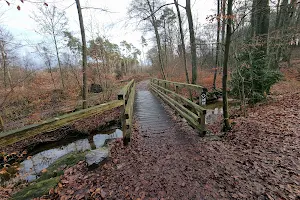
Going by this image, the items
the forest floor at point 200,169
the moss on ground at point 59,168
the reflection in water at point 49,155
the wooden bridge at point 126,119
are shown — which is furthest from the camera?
the reflection in water at point 49,155

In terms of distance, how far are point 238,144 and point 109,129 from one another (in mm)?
5824

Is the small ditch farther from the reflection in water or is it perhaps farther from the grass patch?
the grass patch

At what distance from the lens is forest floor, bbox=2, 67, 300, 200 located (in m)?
2.16

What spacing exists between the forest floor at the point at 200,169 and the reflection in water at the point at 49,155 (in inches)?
107

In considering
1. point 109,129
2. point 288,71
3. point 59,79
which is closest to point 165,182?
point 109,129

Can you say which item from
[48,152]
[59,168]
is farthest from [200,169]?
[48,152]

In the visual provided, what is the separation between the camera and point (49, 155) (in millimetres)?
5809

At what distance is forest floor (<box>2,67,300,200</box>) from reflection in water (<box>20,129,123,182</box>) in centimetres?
272

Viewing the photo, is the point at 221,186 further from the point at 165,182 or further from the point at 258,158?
the point at 258,158

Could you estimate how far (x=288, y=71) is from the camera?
49.2 ft

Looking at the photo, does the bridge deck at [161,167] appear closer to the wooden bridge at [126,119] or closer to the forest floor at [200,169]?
the forest floor at [200,169]

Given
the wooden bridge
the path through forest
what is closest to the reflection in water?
the wooden bridge

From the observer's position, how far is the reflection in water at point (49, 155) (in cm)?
479

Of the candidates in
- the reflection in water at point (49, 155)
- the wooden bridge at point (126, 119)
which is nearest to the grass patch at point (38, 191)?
the wooden bridge at point (126, 119)
